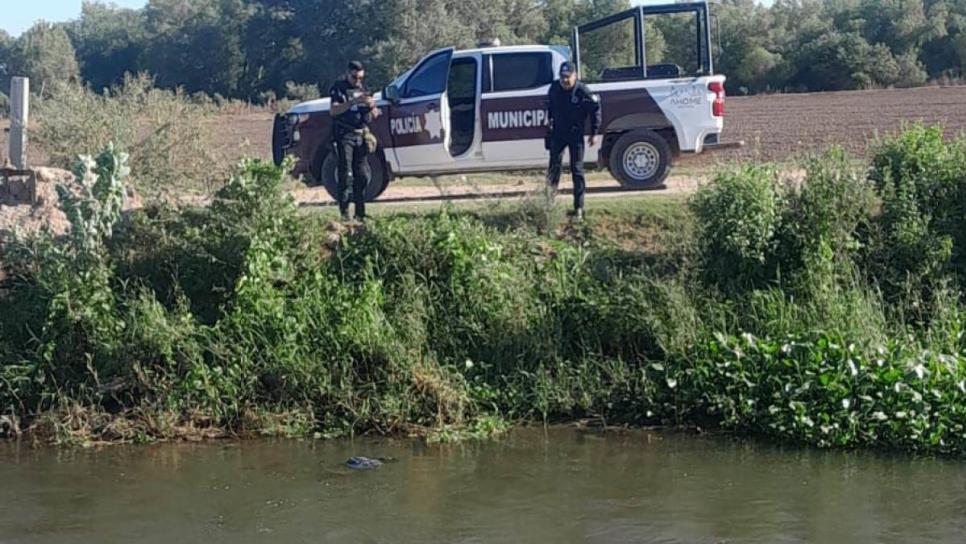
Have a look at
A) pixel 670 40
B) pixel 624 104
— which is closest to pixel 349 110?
pixel 624 104

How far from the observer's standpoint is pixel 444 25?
4516 centimetres

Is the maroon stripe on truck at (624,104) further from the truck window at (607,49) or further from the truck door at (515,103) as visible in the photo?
the truck window at (607,49)

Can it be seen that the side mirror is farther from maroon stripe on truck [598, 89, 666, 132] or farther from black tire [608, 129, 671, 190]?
black tire [608, 129, 671, 190]

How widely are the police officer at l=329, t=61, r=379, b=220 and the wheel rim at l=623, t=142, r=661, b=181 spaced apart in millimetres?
3178

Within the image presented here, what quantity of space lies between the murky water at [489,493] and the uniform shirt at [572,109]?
358 cm

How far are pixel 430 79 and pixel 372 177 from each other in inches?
49.9

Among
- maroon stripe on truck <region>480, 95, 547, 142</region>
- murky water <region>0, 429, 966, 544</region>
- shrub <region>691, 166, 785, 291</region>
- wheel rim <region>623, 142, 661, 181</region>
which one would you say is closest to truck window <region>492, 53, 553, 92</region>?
maroon stripe on truck <region>480, 95, 547, 142</region>

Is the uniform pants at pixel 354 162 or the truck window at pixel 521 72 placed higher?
the truck window at pixel 521 72

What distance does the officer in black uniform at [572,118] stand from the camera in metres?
12.6

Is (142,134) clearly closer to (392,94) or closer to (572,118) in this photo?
(392,94)

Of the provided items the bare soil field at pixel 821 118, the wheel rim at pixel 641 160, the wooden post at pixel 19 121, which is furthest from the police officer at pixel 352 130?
the bare soil field at pixel 821 118

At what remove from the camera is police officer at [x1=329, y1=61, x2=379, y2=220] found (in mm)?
12727

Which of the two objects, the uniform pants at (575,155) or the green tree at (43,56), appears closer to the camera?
the uniform pants at (575,155)

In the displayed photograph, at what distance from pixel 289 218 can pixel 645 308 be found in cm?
335
